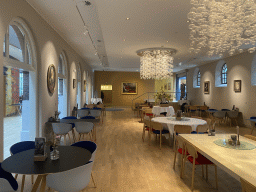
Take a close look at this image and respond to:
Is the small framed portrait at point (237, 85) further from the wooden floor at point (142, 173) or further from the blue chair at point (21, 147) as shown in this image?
the blue chair at point (21, 147)

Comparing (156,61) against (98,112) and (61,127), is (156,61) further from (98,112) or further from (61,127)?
(61,127)

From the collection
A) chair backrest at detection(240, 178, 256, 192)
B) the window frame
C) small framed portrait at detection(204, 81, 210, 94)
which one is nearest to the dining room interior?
chair backrest at detection(240, 178, 256, 192)

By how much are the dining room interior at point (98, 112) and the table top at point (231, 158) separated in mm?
13

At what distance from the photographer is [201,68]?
542 inches

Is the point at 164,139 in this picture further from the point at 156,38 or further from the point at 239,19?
the point at 239,19

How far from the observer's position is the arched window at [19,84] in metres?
3.95

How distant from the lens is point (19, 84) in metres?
4.55

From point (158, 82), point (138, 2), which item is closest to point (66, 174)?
point (138, 2)

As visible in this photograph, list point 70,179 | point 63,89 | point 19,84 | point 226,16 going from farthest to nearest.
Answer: point 63,89 → point 19,84 → point 226,16 → point 70,179

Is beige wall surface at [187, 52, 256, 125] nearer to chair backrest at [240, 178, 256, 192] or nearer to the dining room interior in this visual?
the dining room interior

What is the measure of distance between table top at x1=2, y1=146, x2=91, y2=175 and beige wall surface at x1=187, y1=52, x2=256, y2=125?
28.1 ft

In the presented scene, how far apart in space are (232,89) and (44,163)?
10.1m

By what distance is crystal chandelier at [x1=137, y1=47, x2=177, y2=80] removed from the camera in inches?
349

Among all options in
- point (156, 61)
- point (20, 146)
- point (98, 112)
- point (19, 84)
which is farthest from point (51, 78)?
point (156, 61)
